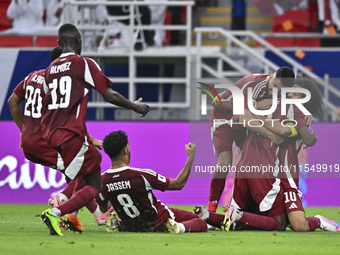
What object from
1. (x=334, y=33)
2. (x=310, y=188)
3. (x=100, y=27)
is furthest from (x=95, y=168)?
(x=334, y=33)

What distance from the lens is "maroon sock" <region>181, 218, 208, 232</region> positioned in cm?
556

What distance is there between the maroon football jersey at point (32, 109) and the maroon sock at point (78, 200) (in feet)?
4.58

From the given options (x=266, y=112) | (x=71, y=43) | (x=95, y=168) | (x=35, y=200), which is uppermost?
(x=71, y=43)

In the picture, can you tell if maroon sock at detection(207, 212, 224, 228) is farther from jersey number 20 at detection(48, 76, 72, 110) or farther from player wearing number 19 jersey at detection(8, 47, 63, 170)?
jersey number 20 at detection(48, 76, 72, 110)

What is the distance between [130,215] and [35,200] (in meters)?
4.19

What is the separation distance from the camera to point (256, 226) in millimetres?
5949

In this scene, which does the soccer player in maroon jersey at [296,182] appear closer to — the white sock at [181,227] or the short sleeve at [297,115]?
the short sleeve at [297,115]

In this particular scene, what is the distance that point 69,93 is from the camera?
5184 mm

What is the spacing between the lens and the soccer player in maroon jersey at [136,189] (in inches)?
210

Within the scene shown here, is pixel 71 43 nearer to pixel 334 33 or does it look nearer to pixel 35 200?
pixel 35 200

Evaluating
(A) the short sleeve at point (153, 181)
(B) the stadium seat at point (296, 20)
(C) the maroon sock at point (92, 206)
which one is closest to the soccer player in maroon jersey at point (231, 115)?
(C) the maroon sock at point (92, 206)

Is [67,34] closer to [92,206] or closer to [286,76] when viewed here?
[92,206]

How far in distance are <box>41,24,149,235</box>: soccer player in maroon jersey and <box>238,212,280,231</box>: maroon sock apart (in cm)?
151

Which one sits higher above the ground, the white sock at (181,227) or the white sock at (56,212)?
the white sock at (56,212)
